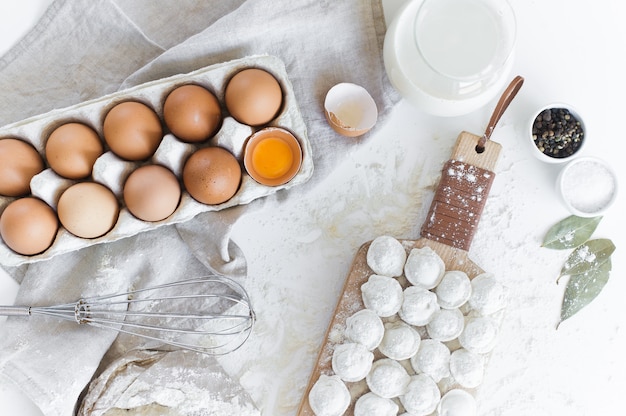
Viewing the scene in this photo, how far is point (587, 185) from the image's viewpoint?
1347mm

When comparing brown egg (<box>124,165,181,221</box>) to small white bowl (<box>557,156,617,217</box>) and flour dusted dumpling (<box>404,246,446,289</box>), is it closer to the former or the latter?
flour dusted dumpling (<box>404,246,446,289</box>)

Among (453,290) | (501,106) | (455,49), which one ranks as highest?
(455,49)

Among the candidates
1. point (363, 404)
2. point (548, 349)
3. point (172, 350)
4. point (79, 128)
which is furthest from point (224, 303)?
point (548, 349)

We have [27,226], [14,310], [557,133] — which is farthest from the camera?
[557,133]

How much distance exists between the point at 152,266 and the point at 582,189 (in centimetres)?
97

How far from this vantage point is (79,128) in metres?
1.14

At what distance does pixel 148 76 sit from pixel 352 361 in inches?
28.7

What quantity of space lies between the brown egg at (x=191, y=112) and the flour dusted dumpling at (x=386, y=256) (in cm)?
42

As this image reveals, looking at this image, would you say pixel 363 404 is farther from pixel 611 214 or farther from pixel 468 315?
pixel 611 214

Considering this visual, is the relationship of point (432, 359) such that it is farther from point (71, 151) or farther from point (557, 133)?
point (71, 151)

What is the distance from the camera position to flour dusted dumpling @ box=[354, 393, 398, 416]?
48.7 inches

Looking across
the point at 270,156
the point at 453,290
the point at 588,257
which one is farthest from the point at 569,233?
the point at 270,156

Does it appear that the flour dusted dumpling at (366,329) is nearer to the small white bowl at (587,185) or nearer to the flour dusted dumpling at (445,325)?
the flour dusted dumpling at (445,325)

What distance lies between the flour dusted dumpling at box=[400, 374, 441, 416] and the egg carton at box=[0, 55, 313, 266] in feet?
1.61
